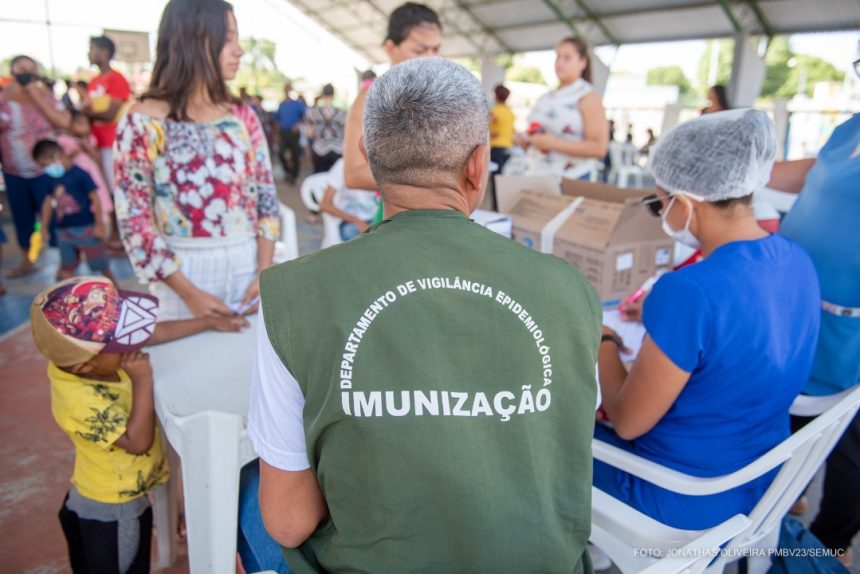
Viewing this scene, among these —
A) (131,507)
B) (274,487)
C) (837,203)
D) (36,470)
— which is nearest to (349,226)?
(36,470)

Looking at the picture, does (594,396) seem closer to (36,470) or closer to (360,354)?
(360,354)

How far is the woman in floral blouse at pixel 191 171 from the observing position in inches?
64.0

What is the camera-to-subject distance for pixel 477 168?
2.80ft

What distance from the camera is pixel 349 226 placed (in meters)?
3.40

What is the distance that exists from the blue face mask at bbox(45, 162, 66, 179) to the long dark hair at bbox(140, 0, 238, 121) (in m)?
3.18

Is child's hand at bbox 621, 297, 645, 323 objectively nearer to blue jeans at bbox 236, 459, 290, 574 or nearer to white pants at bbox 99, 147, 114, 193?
blue jeans at bbox 236, 459, 290, 574

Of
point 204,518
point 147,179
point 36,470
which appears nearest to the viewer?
point 204,518

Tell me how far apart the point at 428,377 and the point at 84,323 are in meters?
0.98

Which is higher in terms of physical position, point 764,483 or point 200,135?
point 200,135

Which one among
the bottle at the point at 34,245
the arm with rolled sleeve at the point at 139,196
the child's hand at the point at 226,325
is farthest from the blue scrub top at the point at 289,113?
the child's hand at the point at 226,325

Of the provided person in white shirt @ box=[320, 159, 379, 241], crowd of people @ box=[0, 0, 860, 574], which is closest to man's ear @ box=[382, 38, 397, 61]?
crowd of people @ box=[0, 0, 860, 574]

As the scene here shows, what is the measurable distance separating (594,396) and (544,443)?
110mm

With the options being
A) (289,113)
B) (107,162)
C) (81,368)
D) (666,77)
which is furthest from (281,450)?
(666,77)

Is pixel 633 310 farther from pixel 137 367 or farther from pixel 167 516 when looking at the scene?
pixel 167 516
